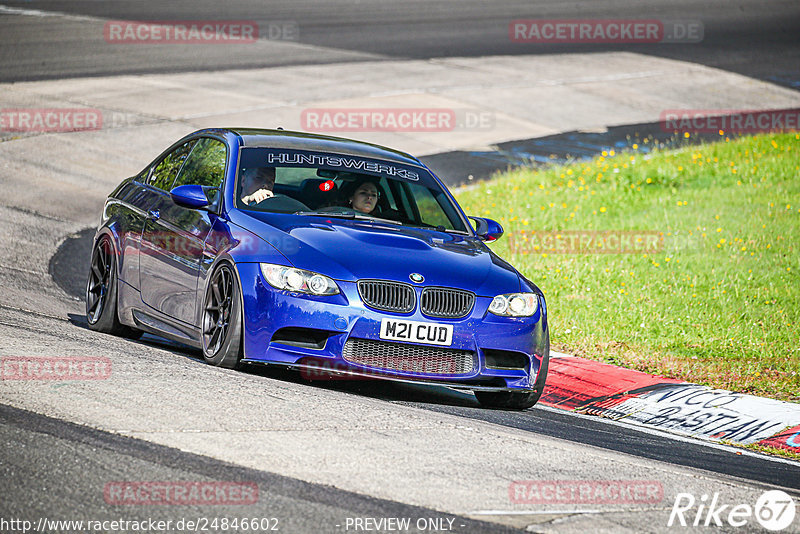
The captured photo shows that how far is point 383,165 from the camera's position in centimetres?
896

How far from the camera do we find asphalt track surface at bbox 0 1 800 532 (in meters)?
4.97

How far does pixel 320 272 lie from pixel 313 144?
1.84 m

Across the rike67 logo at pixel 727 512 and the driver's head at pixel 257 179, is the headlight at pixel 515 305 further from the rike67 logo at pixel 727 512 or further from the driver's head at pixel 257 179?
the rike67 logo at pixel 727 512

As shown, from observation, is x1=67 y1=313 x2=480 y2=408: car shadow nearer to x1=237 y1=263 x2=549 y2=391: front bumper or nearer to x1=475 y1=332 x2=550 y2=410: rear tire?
x1=475 y1=332 x2=550 y2=410: rear tire

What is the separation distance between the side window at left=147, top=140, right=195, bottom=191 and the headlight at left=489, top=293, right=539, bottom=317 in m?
2.88

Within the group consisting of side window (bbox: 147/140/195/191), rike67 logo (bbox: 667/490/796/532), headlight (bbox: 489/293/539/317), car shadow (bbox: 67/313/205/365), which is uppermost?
side window (bbox: 147/140/195/191)

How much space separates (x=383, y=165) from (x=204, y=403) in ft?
10.4

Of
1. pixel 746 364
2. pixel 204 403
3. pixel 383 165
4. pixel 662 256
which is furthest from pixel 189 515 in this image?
pixel 662 256

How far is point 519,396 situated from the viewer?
8.07 meters

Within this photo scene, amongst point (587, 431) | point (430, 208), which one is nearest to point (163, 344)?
point (430, 208)

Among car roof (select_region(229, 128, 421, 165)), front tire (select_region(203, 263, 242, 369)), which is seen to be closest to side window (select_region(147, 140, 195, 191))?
car roof (select_region(229, 128, 421, 165))

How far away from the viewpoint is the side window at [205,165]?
28.3 ft

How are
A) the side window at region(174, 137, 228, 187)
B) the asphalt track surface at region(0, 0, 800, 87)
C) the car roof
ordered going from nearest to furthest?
the side window at region(174, 137, 228, 187) < the car roof < the asphalt track surface at region(0, 0, 800, 87)

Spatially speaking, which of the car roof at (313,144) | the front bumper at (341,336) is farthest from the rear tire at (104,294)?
the front bumper at (341,336)
